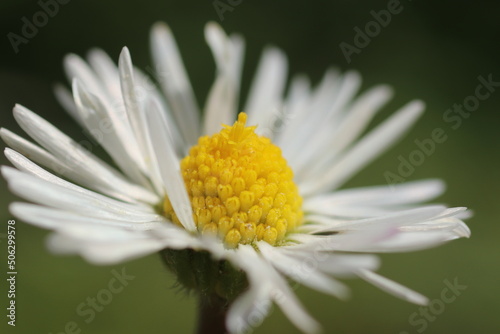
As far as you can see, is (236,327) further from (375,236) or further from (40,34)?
(40,34)

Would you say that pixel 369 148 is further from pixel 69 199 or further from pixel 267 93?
pixel 69 199

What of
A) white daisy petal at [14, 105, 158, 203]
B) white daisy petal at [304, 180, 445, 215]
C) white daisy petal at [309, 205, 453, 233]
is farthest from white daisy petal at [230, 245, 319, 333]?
white daisy petal at [304, 180, 445, 215]

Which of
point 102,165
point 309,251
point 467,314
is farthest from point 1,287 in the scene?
point 467,314

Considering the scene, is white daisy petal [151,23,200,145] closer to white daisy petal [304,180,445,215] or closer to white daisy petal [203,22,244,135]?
white daisy petal [203,22,244,135]

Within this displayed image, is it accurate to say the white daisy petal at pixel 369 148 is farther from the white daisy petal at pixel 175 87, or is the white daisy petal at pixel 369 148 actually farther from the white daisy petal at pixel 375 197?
the white daisy petal at pixel 175 87

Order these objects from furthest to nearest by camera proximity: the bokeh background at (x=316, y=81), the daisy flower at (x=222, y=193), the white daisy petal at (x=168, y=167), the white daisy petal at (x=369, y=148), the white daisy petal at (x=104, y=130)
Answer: the bokeh background at (x=316, y=81) → the white daisy petal at (x=369, y=148) → the white daisy petal at (x=104, y=130) → the white daisy petal at (x=168, y=167) → the daisy flower at (x=222, y=193)

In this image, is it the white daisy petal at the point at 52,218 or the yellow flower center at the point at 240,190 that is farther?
the yellow flower center at the point at 240,190

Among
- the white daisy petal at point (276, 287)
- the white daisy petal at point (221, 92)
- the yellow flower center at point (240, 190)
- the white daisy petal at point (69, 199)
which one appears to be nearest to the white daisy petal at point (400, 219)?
the yellow flower center at point (240, 190)
